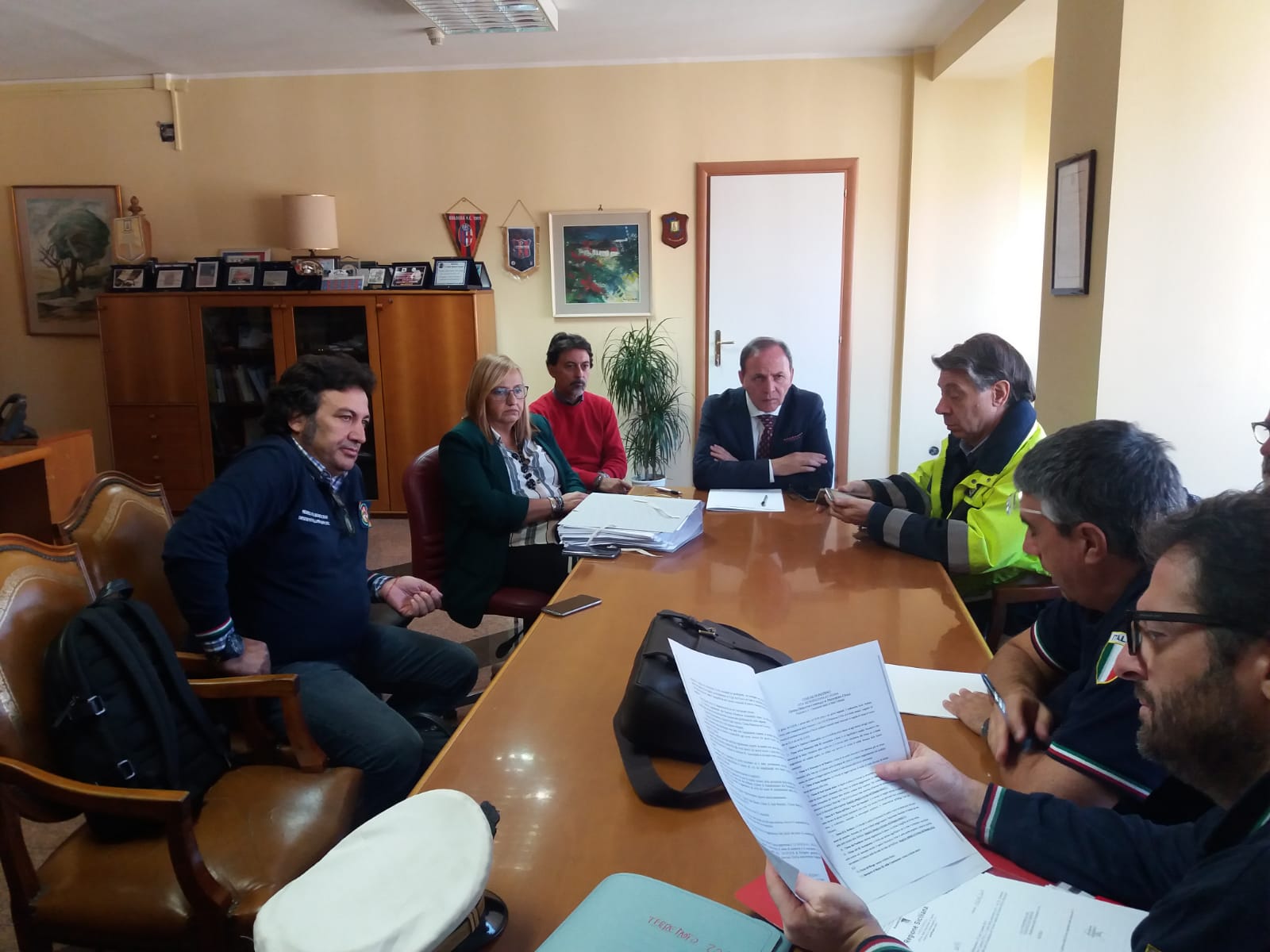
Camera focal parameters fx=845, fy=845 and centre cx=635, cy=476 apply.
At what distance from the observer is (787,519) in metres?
2.54

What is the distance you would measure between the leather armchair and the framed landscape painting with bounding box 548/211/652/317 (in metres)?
3.87

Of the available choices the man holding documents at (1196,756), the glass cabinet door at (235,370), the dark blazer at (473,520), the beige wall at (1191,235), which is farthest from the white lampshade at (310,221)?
the man holding documents at (1196,756)

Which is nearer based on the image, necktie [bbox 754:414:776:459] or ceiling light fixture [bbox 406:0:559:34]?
necktie [bbox 754:414:776:459]

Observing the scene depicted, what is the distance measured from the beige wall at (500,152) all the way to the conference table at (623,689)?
293 centimetres

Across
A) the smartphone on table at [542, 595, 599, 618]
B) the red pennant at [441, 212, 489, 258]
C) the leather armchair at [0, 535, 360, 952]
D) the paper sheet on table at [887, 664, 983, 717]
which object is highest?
the red pennant at [441, 212, 489, 258]

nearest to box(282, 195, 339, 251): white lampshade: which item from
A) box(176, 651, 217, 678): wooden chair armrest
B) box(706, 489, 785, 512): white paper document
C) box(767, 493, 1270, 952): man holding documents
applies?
box(706, 489, 785, 512): white paper document

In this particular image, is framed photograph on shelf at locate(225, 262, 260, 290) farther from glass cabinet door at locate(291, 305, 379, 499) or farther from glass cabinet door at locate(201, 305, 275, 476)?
glass cabinet door at locate(291, 305, 379, 499)

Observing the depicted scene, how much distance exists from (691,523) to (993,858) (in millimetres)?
1405

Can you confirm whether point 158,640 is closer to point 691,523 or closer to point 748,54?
point 691,523

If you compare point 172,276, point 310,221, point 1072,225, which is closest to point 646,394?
point 310,221

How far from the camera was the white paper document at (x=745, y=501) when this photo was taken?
265 cm

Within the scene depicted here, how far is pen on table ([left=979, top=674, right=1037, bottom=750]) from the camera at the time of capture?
1.20 meters

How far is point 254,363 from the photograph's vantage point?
515 cm

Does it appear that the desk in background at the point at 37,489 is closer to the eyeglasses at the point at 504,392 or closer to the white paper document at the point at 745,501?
the eyeglasses at the point at 504,392
